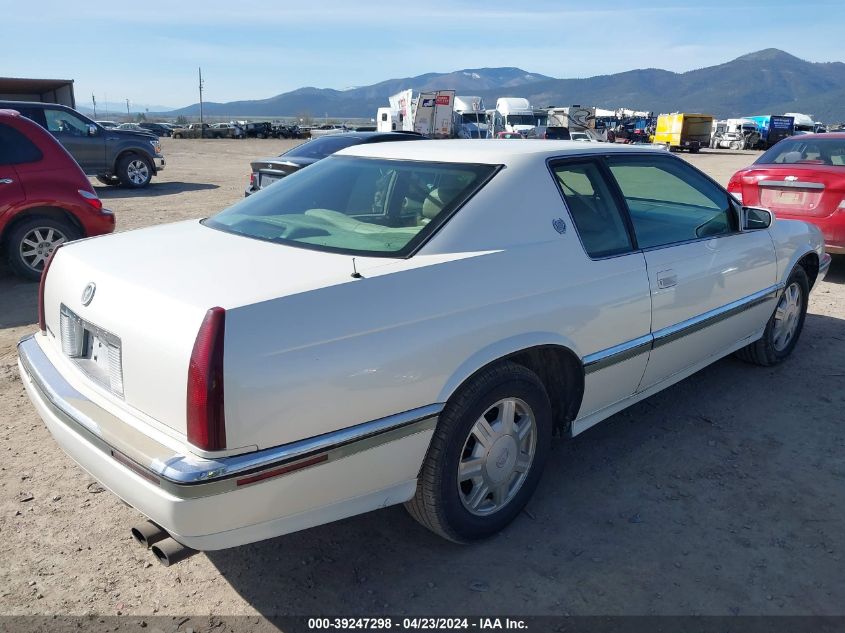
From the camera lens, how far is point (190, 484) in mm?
2008

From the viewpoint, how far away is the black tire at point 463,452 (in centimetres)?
257

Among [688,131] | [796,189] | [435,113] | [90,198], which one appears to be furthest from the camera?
[688,131]

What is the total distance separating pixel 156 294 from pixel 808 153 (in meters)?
7.74

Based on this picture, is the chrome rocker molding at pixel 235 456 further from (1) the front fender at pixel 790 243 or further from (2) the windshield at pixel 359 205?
(1) the front fender at pixel 790 243

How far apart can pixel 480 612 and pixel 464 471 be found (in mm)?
527

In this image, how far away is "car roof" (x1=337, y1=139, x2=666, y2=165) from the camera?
10.2ft

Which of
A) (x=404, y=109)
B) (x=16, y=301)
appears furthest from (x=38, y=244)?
(x=404, y=109)

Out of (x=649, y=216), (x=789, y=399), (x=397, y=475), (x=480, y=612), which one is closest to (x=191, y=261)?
(x=397, y=475)

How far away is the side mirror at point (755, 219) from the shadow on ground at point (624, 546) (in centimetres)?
123

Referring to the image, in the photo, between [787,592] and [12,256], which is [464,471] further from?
[12,256]

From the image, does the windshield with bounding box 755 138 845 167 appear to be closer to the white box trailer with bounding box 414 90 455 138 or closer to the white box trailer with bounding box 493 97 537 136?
the white box trailer with bounding box 414 90 455 138

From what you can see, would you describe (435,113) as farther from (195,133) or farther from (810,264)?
(195,133)

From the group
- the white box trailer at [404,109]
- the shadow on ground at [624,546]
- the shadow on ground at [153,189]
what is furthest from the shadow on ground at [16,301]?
the white box trailer at [404,109]

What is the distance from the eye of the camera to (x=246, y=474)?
6.77ft
